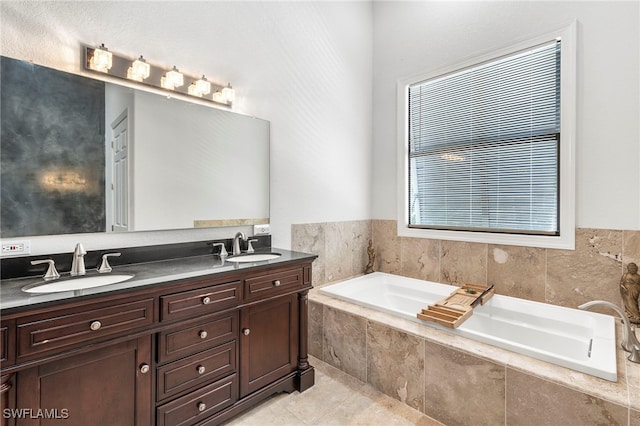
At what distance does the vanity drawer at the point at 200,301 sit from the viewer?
147 centimetres

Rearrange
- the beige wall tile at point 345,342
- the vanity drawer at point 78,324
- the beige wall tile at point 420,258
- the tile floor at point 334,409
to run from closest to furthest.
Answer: the vanity drawer at point 78,324
the tile floor at point 334,409
the beige wall tile at point 345,342
the beige wall tile at point 420,258

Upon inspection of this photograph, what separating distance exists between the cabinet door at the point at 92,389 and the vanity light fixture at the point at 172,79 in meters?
1.53

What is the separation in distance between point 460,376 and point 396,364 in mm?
415

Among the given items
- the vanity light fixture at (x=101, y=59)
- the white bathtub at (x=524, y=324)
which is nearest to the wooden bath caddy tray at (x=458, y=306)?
the white bathtub at (x=524, y=324)

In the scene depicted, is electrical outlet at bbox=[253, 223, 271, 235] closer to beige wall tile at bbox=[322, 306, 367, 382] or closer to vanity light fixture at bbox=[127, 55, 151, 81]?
beige wall tile at bbox=[322, 306, 367, 382]

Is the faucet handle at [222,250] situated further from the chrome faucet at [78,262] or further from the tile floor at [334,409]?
the tile floor at [334,409]

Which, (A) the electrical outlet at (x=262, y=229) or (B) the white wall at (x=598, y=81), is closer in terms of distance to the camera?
(B) the white wall at (x=598, y=81)

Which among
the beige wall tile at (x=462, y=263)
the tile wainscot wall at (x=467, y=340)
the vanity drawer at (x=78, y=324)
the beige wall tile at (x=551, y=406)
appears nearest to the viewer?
the vanity drawer at (x=78, y=324)

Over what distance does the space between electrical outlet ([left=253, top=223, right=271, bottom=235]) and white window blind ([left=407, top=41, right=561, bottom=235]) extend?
5.22ft

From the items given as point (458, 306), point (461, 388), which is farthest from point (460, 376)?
point (458, 306)

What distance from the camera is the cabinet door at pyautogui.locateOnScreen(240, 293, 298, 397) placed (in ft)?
5.95

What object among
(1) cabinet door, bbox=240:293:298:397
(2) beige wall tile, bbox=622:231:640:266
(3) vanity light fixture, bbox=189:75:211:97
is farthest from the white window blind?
(3) vanity light fixture, bbox=189:75:211:97

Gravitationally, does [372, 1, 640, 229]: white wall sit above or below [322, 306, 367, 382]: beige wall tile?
above

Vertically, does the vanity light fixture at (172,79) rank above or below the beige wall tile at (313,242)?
above
